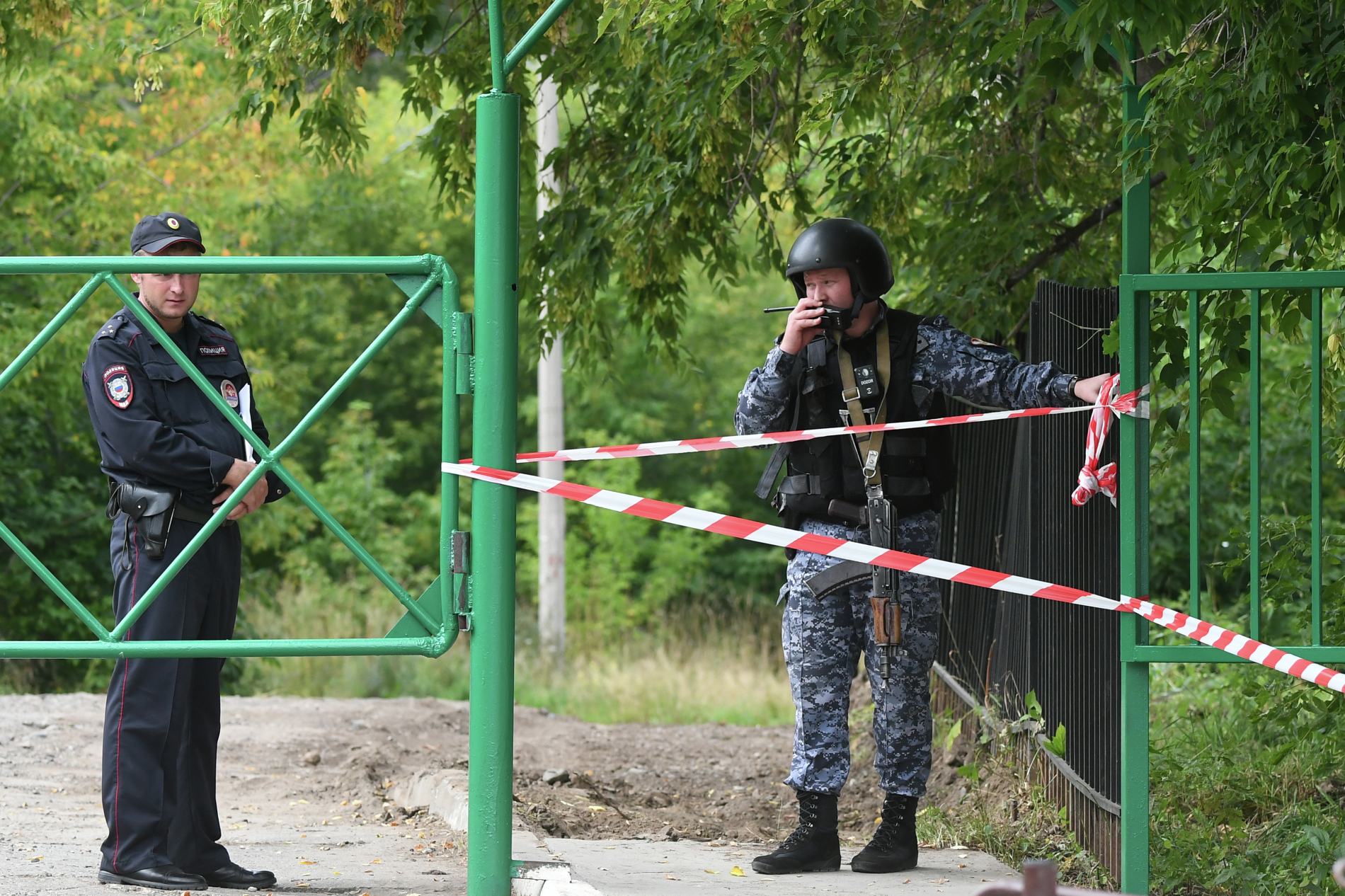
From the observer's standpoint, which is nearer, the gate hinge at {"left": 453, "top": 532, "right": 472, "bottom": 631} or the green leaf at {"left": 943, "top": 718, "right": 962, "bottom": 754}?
the gate hinge at {"left": 453, "top": 532, "right": 472, "bottom": 631}

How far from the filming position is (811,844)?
4.10 m

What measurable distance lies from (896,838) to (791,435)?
4.15 ft

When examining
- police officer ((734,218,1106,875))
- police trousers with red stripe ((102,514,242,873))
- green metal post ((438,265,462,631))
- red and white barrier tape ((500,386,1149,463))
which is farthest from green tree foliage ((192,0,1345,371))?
police trousers with red stripe ((102,514,242,873))

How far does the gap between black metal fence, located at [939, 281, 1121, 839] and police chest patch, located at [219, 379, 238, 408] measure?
2.55 metres

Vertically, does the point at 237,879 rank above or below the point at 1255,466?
below

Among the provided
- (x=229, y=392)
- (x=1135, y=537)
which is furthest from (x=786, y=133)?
(x=1135, y=537)

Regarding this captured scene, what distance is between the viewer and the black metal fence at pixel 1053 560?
4.30 metres

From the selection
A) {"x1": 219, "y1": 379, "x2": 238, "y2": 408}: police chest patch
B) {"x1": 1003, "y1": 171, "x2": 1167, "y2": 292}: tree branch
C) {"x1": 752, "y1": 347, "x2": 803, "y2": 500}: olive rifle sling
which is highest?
{"x1": 1003, "y1": 171, "x2": 1167, "y2": 292}: tree branch

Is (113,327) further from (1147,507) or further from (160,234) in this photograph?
(1147,507)

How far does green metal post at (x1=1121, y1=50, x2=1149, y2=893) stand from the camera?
3578 mm

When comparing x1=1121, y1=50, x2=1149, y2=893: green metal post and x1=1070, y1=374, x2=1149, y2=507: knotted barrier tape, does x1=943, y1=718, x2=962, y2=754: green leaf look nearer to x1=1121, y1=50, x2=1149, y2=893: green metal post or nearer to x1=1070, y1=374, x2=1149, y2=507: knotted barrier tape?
x1=1121, y1=50, x2=1149, y2=893: green metal post

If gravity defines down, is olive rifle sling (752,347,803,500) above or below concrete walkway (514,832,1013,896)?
above

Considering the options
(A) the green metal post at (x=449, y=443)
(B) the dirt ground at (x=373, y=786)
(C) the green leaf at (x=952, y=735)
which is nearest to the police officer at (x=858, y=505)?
(A) the green metal post at (x=449, y=443)

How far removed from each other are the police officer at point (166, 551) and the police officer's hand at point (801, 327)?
5.10 feet
